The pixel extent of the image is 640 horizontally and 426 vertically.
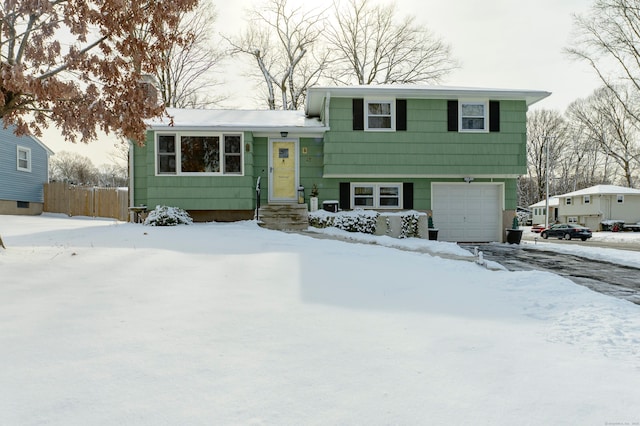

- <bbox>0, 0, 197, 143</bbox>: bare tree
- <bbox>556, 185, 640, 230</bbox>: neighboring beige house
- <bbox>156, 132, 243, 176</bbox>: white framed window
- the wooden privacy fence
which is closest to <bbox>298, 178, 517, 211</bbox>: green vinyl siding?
<bbox>156, 132, 243, 176</bbox>: white framed window

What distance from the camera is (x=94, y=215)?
867 inches

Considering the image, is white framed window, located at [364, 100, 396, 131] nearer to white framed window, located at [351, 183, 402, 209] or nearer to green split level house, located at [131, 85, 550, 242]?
green split level house, located at [131, 85, 550, 242]

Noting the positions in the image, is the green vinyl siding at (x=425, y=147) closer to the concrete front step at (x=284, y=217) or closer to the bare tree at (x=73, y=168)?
the concrete front step at (x=284, y=217)

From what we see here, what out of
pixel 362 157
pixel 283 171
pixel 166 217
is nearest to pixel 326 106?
pixel 362 157

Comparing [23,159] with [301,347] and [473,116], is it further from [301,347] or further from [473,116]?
[301,347]

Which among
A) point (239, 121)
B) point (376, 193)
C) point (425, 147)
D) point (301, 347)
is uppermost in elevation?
point (239, 121)

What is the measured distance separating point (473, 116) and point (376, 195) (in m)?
4.31

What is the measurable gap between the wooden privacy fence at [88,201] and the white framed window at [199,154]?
1069 centimetres

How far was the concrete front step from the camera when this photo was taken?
468 inches

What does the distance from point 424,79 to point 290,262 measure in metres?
23.9

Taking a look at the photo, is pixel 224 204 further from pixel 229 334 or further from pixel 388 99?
pixel 229 334

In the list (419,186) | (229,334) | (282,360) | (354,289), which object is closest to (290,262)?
(354,289)

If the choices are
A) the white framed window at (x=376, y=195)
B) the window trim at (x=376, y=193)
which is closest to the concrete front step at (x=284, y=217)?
the window trim at (x=376, y=193)

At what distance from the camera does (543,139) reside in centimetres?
4709
